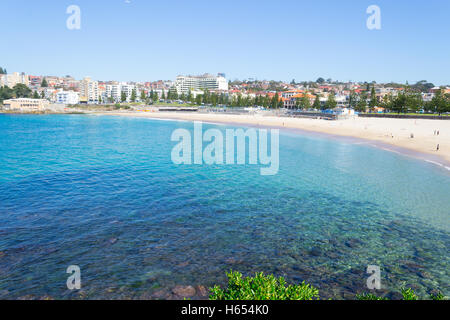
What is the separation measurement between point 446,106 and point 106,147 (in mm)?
94536

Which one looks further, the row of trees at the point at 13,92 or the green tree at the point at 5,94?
the row of trees at the point at 13,92

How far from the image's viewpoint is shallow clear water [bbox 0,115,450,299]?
37.5 feet

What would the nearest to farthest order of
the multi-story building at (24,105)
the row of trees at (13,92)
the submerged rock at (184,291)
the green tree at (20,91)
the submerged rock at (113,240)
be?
1. the submerged rock at (184,291)
2. the submerged rock at (113,240)
3. the multi-story building at (24,105)
4. the row of trees at (13,92)
5. the green tree at (20,91)

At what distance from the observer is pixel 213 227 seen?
16.0 m

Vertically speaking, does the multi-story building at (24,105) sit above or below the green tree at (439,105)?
above

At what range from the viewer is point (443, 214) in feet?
61.2

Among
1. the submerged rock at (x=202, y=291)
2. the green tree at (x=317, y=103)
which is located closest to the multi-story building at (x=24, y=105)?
the green tree at (x=317, y=103)

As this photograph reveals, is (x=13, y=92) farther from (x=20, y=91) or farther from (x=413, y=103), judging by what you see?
(x=413, y=103)

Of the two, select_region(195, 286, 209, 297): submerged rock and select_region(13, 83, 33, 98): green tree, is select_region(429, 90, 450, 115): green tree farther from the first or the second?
select_region(13, 83, 33, 98): green tree

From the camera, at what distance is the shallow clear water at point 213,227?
11.4 m

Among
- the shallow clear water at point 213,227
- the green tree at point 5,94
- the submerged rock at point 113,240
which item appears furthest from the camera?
the green tree at point 5,94

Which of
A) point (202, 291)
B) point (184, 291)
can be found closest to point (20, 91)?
point (184, 291)

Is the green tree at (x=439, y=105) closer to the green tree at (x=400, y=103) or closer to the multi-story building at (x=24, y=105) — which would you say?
the green tree at (x=400, y=103)

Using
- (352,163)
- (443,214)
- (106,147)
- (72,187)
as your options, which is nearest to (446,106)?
(352,163)
